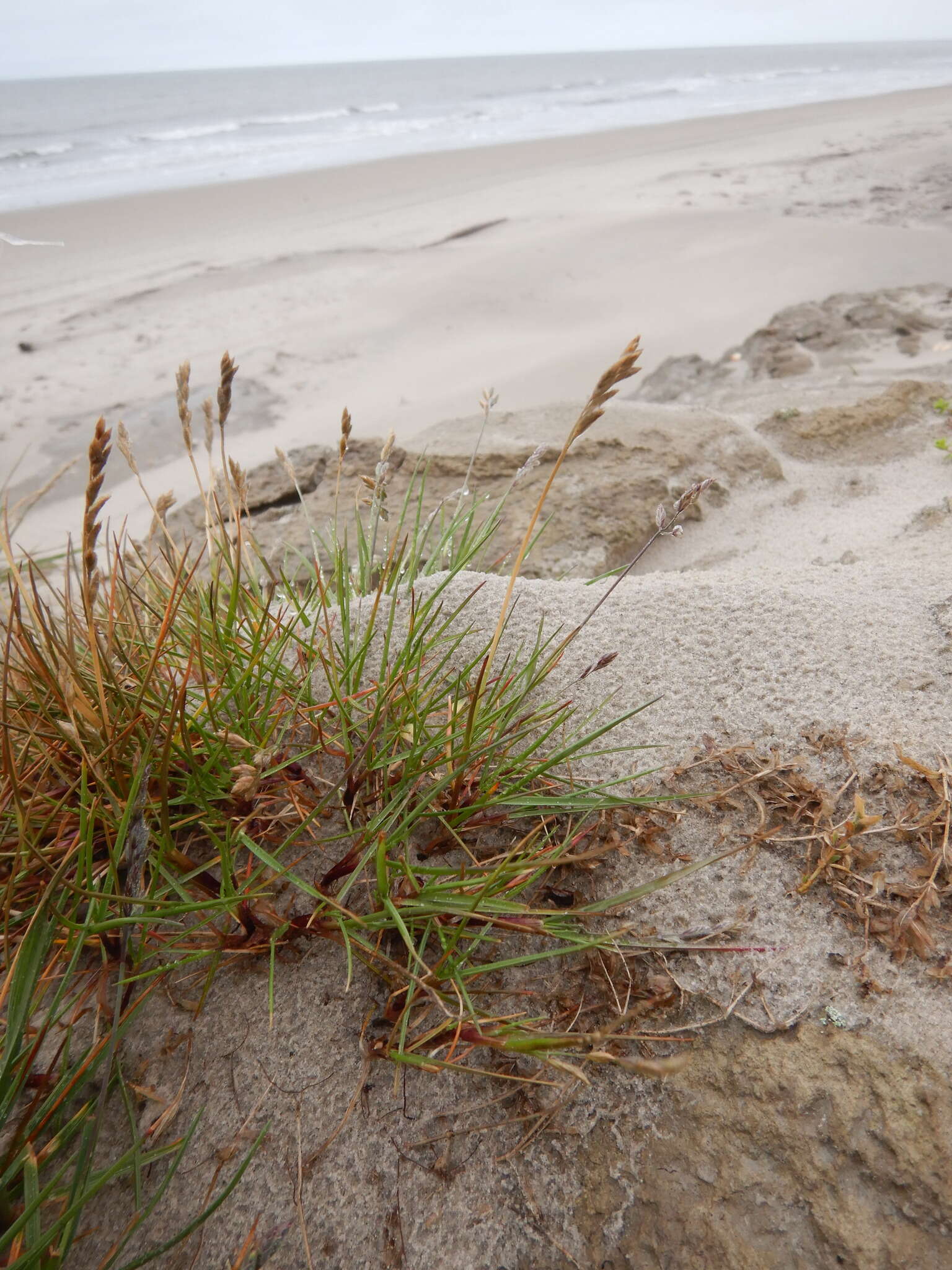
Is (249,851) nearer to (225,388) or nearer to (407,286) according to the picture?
(225,388)

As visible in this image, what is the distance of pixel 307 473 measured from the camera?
3.54 m

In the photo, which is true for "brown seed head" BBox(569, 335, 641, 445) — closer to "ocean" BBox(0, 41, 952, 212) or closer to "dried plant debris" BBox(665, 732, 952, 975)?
"dried plant debris" BBox(665, 732, 952, 975)

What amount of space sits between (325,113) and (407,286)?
2329 cm

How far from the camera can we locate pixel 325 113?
2527 centimetres

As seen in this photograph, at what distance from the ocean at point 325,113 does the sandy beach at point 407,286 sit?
203 inches

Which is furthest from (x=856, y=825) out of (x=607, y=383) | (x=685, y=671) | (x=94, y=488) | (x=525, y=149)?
(x=525, y=149)

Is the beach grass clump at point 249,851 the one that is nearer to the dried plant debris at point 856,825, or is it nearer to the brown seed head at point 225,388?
the brown seed head at point 225,388

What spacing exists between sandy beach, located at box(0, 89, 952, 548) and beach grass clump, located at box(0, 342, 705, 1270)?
306 centimetres

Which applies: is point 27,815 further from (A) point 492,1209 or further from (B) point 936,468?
(B) point 936,468

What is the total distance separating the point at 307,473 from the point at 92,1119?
288cm

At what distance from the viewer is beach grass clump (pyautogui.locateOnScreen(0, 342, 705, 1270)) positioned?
40.7 inches

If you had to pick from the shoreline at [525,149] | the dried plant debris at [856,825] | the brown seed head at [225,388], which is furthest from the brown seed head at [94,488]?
the shoreline at [525,149]

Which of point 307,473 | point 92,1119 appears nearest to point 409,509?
point 307,473

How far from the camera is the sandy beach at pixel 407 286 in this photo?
5035mm
